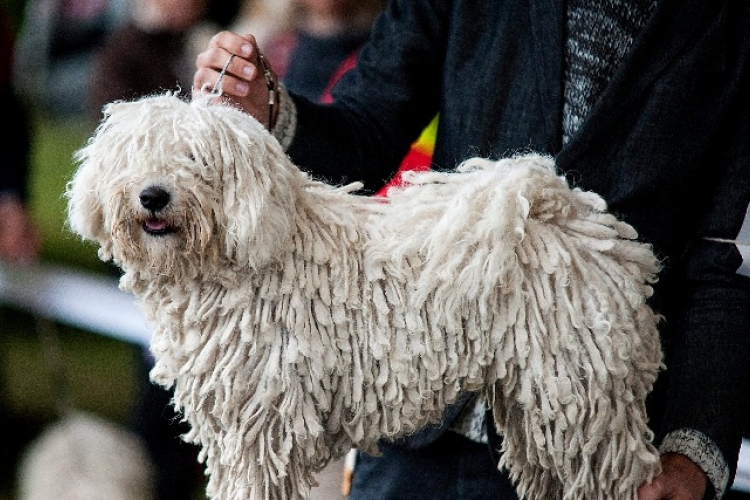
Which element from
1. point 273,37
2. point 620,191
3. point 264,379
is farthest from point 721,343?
point 273,37

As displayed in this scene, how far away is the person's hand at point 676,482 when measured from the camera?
33.3 inches

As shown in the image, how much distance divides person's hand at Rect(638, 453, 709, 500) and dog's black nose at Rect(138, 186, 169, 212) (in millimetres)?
477

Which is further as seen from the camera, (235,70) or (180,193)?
(235,70)

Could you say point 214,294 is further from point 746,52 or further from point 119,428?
point 119,428

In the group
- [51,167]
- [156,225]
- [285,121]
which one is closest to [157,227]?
[156,225]

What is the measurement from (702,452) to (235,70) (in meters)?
0.57

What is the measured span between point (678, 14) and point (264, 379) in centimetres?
55

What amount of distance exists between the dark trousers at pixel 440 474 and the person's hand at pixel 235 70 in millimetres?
434

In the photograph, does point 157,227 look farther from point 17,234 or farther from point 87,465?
point 17,234

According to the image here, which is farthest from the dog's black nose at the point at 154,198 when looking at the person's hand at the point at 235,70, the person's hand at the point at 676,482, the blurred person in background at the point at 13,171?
the blurred person in background at the point at 13,171

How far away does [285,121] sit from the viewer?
3.13ft

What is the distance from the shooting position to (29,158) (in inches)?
87.7

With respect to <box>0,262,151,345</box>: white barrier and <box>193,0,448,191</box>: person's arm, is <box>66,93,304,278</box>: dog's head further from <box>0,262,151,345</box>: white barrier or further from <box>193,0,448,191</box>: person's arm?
<box>0,262,151,345</box>: white barrier

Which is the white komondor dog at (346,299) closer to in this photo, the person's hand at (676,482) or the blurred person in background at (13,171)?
the person's hand at (676,482)
